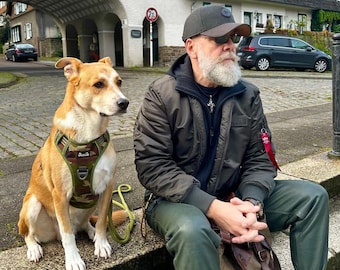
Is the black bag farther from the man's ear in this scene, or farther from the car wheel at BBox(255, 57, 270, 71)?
the car wheel at BBox(255, 57, 270, 71)

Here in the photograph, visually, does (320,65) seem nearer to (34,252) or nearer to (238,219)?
(238,219)

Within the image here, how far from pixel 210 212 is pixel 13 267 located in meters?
1.19

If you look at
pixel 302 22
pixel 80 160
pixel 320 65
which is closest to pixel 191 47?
Result: pixel 80 160

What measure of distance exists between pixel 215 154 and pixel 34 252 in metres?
1.28

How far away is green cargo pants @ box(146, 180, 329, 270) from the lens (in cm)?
200

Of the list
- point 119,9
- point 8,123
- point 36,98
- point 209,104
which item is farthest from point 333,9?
point 209,104

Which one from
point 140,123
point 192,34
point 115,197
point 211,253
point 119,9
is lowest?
point 115,197

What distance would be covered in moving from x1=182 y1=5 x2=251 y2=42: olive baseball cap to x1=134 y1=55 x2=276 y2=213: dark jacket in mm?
257

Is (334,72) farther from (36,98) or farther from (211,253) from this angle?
(36,98)

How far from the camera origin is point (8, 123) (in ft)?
22.5

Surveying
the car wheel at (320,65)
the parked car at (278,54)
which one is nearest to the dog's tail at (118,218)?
the parked car at (278,54)

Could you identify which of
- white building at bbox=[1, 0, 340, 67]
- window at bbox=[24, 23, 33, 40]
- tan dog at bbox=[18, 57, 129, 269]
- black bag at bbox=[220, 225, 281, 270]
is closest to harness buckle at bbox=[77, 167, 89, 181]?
tan dog at bbox=[18, 57, 129, 269]

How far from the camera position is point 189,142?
8.11 feet

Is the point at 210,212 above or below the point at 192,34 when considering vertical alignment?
below
